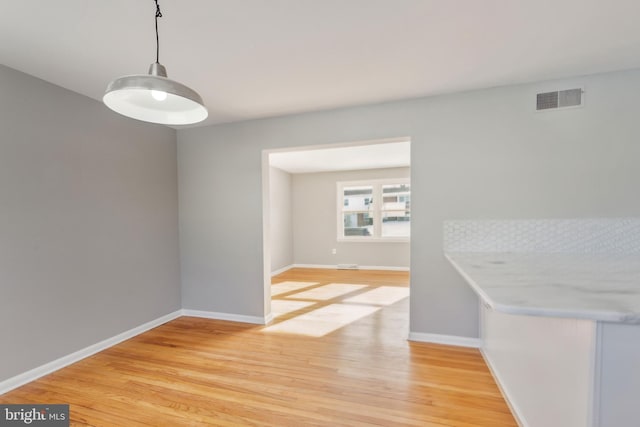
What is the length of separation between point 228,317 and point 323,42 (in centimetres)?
313

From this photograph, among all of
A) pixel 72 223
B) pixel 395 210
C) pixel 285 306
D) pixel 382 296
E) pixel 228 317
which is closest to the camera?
pixel 72 223

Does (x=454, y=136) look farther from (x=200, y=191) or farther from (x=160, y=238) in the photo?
(x=160, y=238)

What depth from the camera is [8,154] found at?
6.60 feet

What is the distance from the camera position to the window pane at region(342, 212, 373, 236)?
6570mm

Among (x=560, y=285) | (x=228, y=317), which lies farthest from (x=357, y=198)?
(x=560, y=285)

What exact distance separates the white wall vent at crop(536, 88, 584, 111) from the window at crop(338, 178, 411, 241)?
3846mm

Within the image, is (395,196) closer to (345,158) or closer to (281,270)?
(345,158)

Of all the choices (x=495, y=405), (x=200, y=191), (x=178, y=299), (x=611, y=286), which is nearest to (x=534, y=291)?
(x=611, y=286)

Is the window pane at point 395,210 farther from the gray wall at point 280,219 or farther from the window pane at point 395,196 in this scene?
the gray wall at point 280,219

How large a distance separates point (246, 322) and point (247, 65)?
2.76 metres

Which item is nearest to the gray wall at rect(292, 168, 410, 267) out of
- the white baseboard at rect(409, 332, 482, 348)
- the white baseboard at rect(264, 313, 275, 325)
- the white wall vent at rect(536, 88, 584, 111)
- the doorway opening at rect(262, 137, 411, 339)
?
the doorway opening at rect(262, 137, 411, 339)

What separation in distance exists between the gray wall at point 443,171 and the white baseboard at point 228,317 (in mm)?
79

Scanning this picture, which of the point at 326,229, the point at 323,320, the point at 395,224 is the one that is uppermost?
the point at 395,224

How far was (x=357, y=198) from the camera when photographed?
21.7 feet
